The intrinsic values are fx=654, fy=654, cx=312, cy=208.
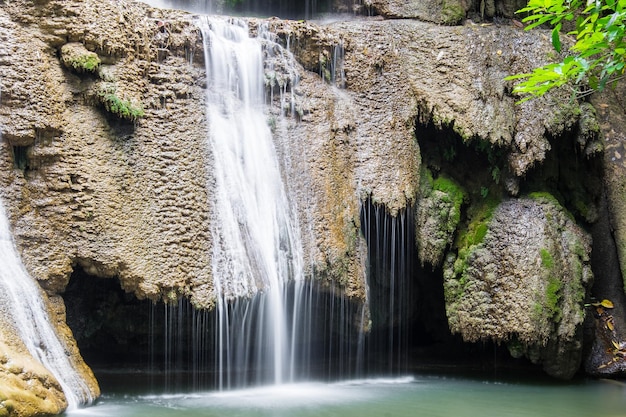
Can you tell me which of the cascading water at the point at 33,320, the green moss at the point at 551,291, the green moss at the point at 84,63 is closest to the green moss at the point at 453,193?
the green moss at the point at 551,291

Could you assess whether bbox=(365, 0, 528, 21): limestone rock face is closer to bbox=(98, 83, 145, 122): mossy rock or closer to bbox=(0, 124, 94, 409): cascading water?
bbox=(98, 83, 145, 122): mossy rock

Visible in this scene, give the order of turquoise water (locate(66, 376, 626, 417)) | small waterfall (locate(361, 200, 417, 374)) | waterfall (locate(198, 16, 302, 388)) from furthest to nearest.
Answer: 1. small waterfall (locate(361, 200, 417, 374))
2. waterfall (locate(198, 16, 302, 388))
3. turquoise water (locate(66, 376, 626, 417))

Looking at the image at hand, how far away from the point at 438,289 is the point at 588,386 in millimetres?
2518

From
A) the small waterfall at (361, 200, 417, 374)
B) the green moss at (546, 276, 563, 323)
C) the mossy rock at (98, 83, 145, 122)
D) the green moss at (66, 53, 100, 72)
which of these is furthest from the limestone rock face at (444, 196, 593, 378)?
the green moss at (66, 53, 100, 72)

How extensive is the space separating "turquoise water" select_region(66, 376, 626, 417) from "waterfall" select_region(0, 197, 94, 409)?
274 mm

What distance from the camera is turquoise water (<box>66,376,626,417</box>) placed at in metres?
6.66

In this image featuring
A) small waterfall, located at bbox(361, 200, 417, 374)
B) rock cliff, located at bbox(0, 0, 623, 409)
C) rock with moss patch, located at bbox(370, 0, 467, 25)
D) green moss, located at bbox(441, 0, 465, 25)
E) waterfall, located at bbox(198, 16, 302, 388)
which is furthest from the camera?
green moss, located at bbox(441, 0, 465, 25)

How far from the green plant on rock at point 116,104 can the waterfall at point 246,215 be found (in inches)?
37.8

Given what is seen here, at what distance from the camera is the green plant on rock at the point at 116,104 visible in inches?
→ 285

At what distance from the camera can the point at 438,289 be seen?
10.2 m

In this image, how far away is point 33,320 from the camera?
6.17 meters

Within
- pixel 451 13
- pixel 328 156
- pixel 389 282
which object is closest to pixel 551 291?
pixel 389 282

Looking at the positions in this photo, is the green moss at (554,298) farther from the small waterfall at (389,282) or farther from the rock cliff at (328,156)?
the small waterfall at (389,282)

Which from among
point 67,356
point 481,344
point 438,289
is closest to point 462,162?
point 438,289
